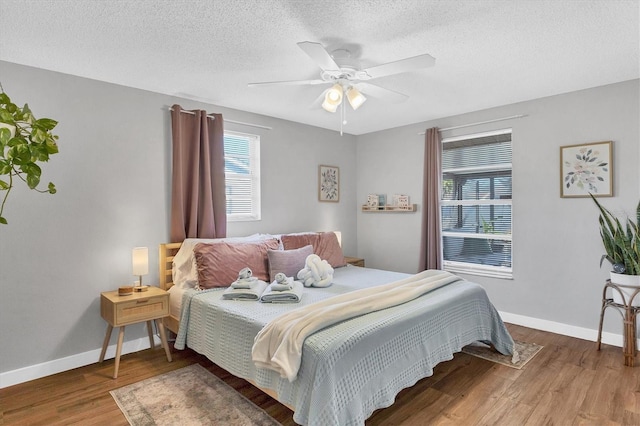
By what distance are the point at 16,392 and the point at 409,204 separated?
14.4 feet

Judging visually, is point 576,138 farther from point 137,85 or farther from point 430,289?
point 137,85

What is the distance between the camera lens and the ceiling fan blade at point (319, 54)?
2036mm

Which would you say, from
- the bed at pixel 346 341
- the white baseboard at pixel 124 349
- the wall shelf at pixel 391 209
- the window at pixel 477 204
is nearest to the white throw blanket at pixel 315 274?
the bed at pixel 346 341

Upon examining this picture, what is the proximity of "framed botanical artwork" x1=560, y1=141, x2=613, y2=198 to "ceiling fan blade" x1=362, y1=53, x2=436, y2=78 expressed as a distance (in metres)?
2.25

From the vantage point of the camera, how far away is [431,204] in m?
4.52

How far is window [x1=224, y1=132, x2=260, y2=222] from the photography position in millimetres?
4098

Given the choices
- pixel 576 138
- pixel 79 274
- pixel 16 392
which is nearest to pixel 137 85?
pixel 79 274

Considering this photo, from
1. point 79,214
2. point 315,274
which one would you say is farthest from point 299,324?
point 79,214

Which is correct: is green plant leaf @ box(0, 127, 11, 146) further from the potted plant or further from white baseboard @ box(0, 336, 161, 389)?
the potted plant

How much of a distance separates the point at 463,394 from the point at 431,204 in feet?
8.06

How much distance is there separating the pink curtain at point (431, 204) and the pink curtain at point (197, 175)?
2.53 meters

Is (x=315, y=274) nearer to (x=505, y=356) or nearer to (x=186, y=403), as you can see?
(x=186, y=403)

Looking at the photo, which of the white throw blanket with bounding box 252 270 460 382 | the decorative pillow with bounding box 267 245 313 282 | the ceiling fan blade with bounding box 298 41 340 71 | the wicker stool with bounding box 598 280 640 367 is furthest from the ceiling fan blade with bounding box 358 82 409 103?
the wicker stool with bounding box 598 280 640 367

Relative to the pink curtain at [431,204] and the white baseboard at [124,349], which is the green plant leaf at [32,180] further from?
the pink curtain at [431,204]
